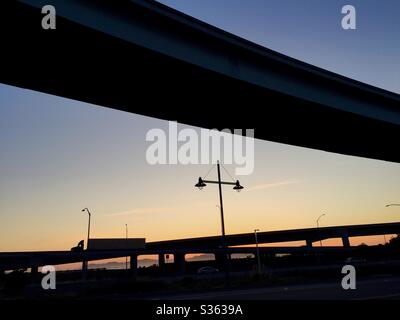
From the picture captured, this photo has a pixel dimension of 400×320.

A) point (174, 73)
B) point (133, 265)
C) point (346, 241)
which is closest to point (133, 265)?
point (133, 265)

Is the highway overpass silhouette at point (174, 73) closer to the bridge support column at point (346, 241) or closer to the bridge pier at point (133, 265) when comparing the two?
the bridge pier at point (133, 265)

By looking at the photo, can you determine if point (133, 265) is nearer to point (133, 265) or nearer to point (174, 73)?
point (133, 265)

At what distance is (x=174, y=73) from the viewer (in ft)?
41.9

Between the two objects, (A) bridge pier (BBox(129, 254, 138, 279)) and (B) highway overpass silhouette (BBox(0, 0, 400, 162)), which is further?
(A) bridge pier (BBox(129, 254, 138, 279))

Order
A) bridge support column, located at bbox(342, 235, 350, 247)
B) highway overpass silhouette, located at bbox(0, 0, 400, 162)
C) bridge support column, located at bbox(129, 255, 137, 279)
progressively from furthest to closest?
bridge support column, located at bbox(342, 235, 350, 247) < bridge support column, located at bbox(129, 255, 137, 279) < highway overpass silhouette, located at bbox(0, 0, 400, 162)

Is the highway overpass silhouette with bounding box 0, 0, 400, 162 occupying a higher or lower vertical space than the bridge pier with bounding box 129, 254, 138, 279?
higher

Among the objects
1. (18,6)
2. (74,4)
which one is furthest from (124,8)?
(18,6)

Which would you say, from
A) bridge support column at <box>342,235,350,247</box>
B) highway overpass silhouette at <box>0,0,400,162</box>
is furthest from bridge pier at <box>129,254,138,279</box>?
bridge support column at <box>342,235,350,247</box>

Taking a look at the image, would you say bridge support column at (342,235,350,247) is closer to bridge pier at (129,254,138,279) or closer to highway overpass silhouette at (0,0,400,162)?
bridge pier at (129,254,138,279)

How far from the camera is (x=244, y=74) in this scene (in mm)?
14250

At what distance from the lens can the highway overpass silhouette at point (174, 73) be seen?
1044cm

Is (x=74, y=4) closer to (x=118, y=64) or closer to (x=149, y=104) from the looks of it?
(x=118, y=64)

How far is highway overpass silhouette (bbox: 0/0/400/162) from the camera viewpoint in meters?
10.4
